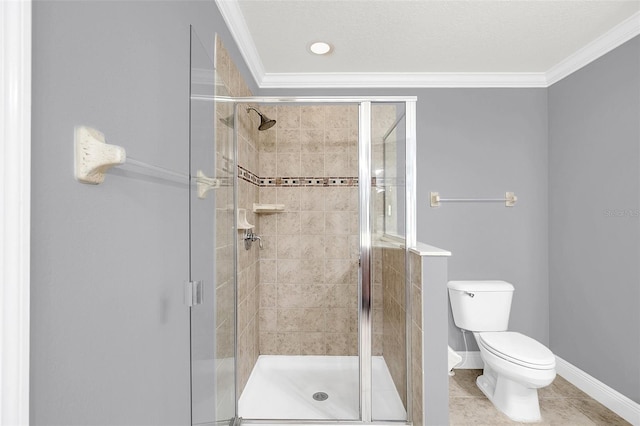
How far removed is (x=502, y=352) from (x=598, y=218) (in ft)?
3.72

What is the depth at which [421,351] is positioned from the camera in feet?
5.70

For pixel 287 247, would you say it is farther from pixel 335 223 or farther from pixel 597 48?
pixel 597 48

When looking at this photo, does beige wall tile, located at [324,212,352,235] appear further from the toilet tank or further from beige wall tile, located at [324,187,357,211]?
the toilet tank

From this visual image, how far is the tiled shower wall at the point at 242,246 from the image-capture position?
1766mm

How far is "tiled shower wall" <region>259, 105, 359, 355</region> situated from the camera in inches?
107

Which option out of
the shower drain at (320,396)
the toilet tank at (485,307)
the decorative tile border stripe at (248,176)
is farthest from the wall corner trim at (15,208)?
the toilet tank at (485,307)

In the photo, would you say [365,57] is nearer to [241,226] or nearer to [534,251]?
[241,226]

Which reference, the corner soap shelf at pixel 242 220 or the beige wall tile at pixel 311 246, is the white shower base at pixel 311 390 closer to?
the beige wall tile at pixel 311 246

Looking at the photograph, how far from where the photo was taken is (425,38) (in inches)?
86.5

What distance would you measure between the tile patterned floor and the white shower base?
52cm

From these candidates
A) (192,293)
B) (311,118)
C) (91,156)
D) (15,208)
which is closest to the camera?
(15,208)

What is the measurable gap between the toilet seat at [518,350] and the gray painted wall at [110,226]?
180 cm

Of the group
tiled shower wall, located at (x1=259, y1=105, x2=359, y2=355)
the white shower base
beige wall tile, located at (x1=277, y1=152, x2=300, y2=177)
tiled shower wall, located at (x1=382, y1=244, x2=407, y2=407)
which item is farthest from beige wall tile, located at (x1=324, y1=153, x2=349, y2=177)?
the white shower base

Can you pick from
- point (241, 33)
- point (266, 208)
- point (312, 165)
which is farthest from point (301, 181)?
point (241, 33)
